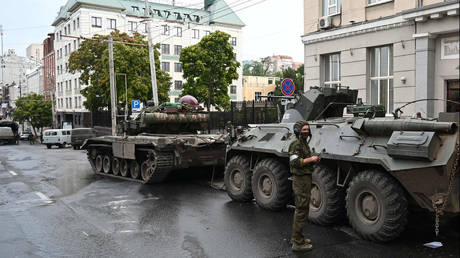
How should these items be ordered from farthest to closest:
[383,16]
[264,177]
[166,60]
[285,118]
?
[166,60] < [383,16] < [285,118] < [264,177]

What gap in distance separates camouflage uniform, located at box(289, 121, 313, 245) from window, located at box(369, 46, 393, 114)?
7355 millimetres

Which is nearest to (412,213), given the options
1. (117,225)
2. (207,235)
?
(207,235)

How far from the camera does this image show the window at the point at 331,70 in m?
15.6

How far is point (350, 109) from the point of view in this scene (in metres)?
8.40

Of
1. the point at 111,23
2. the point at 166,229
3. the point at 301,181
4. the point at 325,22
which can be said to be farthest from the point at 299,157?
the point at 111,23

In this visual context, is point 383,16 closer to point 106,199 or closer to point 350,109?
point 350,109

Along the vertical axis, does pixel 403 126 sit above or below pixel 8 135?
above

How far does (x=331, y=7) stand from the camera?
15859mm

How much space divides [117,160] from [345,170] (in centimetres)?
896

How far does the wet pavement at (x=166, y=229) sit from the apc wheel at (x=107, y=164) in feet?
11.0

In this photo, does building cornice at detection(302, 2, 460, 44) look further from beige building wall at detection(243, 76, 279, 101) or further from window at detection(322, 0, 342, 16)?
beige building wall at detection(243, 76, 279, 101)

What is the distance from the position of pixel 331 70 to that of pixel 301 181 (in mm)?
10305

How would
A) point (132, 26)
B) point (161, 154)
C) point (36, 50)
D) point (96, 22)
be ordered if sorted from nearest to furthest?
1. point (161, 154)
2. point (96, 22)
3. point (132, 26)
4. point (36, 50)

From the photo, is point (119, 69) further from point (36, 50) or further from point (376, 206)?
point (36, 50)
